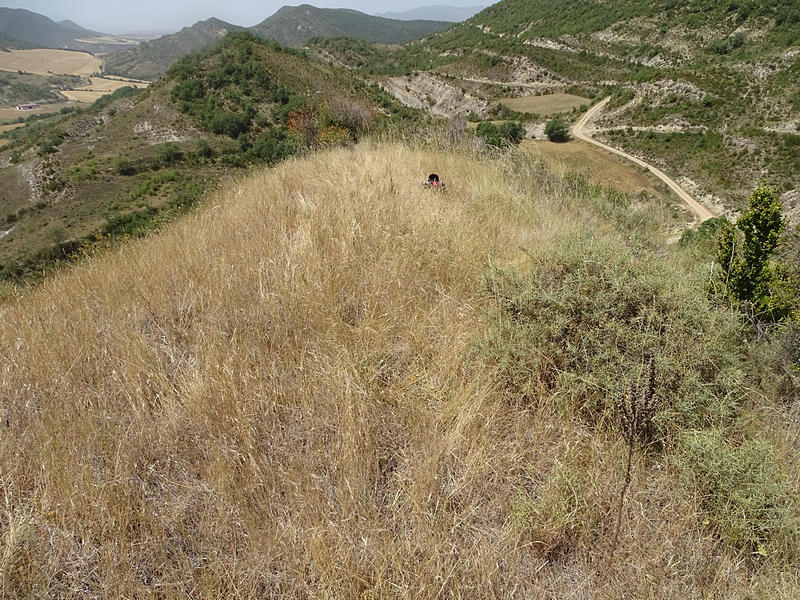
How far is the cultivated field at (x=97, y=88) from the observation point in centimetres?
13412

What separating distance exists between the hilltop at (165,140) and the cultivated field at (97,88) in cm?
10865

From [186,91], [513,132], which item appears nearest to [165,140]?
[186,91]

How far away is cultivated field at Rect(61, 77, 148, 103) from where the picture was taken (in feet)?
440

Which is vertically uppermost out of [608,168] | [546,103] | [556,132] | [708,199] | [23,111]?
Result: [546,103]

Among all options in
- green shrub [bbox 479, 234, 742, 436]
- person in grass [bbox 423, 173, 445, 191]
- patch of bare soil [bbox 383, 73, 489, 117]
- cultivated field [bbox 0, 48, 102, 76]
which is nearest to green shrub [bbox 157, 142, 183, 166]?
patch of bare soil [bbox 383, 73, 489, 117]

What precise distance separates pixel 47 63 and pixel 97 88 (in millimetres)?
59516

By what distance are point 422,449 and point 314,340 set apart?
86 cm

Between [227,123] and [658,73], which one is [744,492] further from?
[658,73]

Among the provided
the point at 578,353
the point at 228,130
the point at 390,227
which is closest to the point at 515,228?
the point at 390,227

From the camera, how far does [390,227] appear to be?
121 inches

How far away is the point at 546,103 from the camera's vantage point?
2096 inches

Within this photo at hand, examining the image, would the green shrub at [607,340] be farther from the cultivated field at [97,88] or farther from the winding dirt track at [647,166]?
the cultivated field at [97,88]

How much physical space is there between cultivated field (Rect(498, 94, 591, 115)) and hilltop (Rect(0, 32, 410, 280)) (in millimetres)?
18511

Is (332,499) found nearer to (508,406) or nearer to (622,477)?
(508,406)
